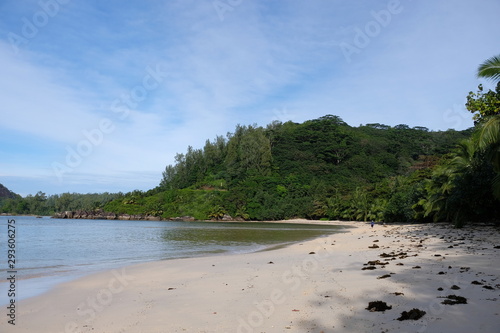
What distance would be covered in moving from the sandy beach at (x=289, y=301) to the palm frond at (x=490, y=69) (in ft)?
21.5

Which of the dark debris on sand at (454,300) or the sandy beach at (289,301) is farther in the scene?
the dark debris on sand at (454,300)

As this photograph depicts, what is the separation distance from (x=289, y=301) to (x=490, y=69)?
1171 cm

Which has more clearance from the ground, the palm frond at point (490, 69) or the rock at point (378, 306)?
the palm frond at point (490, 69)

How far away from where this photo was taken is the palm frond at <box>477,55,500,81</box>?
12.4 m

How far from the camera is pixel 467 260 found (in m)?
10.1

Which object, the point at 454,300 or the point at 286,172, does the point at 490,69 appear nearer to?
the point at 454,300

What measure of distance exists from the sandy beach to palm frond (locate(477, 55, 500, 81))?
655 cm

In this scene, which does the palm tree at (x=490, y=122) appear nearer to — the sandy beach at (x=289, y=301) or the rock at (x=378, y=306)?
the sandy beach at (x=289, y=301)

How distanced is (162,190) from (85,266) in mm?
116620

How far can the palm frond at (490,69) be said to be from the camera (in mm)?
12359

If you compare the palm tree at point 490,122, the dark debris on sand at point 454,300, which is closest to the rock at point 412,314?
the dark debris on sand at point 454,300

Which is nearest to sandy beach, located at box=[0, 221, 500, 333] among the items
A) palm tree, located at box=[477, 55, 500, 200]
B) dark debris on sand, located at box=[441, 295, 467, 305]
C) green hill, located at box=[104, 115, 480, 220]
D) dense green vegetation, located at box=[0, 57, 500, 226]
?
dark debris on sand, located at box=[441, 295, 467, 305]

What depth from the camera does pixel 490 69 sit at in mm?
12453

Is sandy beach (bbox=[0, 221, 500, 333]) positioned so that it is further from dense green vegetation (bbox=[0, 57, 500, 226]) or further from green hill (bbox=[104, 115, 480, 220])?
green hill (bbox=[104, 115, 480, 220])
